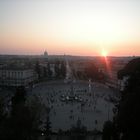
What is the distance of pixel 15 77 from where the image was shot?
36.3 metres

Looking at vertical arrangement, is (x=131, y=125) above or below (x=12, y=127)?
above

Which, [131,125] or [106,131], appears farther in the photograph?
[106,131]

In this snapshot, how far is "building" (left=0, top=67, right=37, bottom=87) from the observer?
35.8 m

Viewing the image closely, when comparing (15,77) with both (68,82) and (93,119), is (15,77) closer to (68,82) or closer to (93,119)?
(68,82)

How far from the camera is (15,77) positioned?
36.3 metres

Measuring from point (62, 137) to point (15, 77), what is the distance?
79.3 feet

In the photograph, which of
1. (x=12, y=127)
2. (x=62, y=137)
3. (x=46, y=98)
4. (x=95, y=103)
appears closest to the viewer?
(x=12, y=127)

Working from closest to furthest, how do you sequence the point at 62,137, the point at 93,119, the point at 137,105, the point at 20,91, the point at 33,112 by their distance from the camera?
the point at 137,105, the point at 33,112, the point at 62,137, the point at 20,91, the point at 93,119


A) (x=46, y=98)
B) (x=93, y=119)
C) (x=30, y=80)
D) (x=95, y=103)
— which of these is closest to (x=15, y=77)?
(x=30, y=80)

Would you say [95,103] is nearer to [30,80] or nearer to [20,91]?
[20,91]

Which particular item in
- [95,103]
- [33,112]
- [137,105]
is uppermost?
[137,105]

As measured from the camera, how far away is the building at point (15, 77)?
118 ft

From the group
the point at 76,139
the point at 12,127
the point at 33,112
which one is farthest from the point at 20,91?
the point at 12,127

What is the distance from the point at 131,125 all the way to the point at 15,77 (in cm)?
2960
